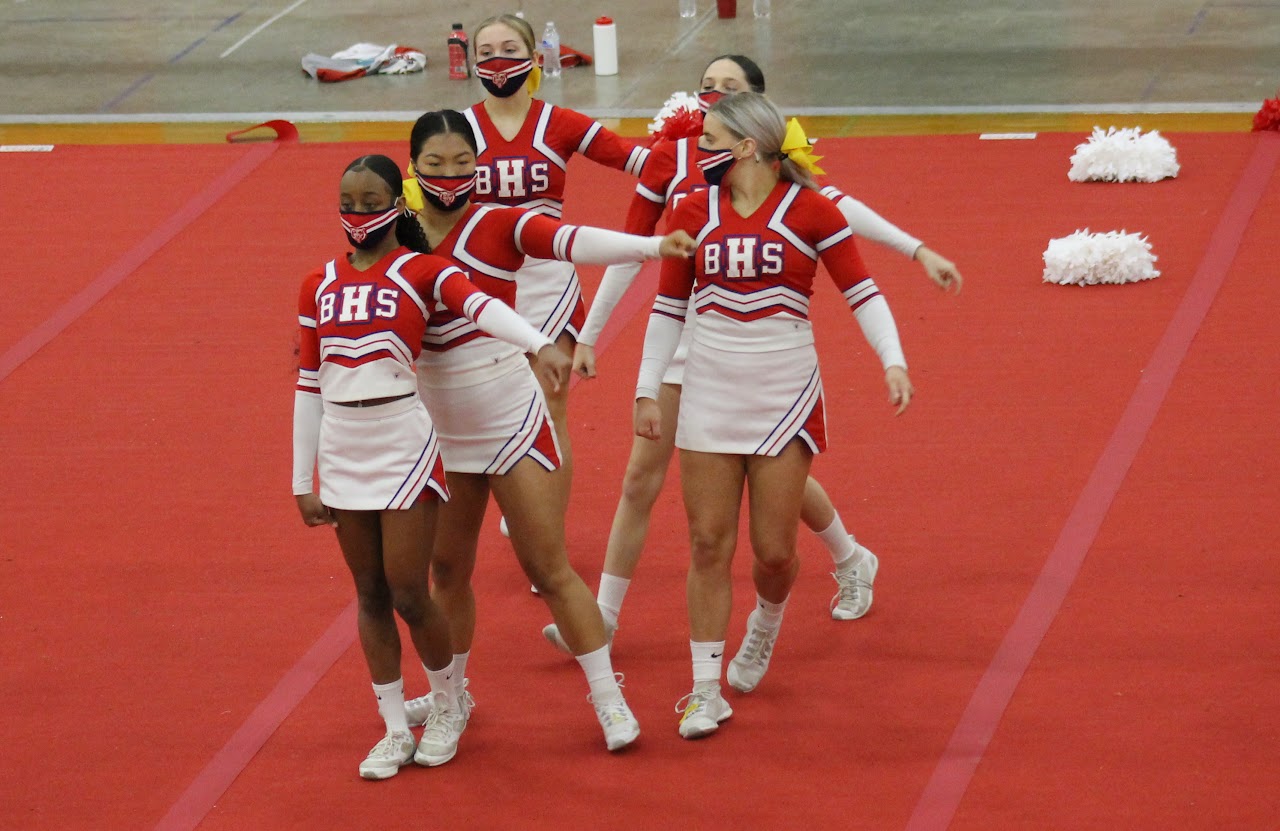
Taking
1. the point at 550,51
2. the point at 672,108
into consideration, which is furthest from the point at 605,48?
the point at 672,108

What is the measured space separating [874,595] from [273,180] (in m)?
5.98

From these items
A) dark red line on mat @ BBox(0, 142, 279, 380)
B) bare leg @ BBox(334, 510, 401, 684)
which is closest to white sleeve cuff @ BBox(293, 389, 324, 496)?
bare leg @ BBox(334, 510, 401, 684)

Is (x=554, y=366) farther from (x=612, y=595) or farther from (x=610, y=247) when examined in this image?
(x=612, y=595)

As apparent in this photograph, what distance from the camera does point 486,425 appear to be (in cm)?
441

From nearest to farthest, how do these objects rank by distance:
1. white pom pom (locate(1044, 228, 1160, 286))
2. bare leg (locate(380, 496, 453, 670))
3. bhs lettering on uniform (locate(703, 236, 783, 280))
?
1. bare leg (locate(380, 496, 453, 670))
2. bhs lettering on uniform (locate(703, 236, 783, 280))
3. white pom pom (locate(1044, 228, 1160, 286))

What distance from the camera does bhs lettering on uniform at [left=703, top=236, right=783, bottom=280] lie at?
14.2 ft

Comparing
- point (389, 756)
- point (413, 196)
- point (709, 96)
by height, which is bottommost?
point (389, 756)

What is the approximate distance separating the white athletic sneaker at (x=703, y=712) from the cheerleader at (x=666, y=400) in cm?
54

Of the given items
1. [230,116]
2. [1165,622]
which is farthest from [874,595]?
[230,116]

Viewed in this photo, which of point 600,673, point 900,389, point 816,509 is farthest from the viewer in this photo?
point 816,509

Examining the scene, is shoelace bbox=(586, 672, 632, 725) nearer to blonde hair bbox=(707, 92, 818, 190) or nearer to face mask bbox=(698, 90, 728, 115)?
blonde hair bbox=(707, 92, 818, 190)

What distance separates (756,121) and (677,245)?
17.0 inches

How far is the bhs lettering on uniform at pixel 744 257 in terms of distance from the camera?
4340mm

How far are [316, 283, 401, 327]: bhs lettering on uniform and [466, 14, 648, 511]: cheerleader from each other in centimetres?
108
